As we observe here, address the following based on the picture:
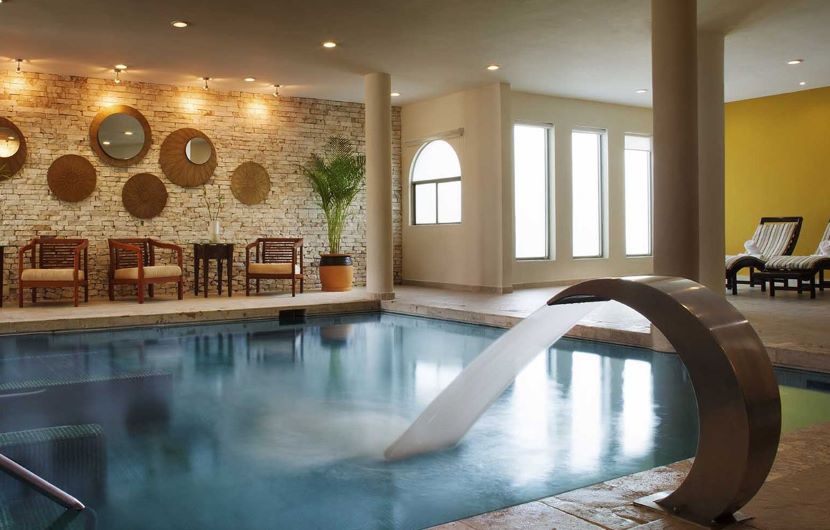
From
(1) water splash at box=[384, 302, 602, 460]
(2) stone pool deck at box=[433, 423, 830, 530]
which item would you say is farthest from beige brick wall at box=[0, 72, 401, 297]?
(2) stone pool deck at box=[433, 423, 830, 530]

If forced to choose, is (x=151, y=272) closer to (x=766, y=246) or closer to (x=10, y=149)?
(x=10, y=149)

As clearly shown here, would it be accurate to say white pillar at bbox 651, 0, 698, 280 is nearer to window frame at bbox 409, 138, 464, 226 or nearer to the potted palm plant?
window frame at bbox 409, 138, 464, 226

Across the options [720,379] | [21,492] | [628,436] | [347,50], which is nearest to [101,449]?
[21,492]

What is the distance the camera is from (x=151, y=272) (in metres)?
9.19

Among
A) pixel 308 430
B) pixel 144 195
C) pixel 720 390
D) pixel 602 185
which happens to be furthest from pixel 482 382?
pixel 602 185

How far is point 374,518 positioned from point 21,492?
1397mm

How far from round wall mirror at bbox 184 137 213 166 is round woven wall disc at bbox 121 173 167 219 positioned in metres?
0.57

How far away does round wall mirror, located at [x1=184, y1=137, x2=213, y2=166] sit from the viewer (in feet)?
34.6

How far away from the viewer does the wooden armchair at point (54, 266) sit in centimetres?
853

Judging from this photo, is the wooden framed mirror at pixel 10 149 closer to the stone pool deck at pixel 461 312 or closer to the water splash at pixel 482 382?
the stone pool deck at pixel 461 312

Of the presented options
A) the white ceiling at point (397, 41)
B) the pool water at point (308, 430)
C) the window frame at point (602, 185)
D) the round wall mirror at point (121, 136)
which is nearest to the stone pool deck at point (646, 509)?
the pool water at point (308, 430)

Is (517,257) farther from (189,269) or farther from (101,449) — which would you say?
(101,449)

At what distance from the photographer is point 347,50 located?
8.38m

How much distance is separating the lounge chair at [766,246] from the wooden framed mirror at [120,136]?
326 inches
